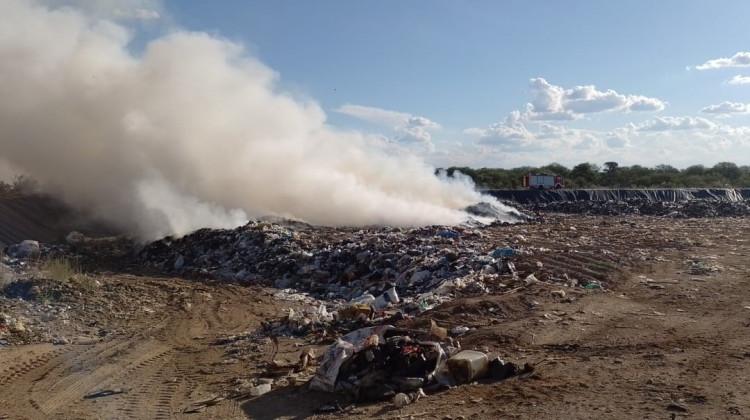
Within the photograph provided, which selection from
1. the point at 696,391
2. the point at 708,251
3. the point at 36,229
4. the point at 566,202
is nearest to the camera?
the point at 696,391

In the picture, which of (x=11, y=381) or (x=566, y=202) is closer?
(x=11, y=381)

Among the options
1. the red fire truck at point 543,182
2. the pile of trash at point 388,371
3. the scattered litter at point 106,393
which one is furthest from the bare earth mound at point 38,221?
the red fire truck at point 543,182

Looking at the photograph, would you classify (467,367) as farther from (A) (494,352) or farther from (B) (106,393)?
(B) (106,393)

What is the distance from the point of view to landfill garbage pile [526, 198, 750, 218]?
97.9ft

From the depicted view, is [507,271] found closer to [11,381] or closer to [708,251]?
[708,251]

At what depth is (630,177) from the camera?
193 feet

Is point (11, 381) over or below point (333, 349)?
below

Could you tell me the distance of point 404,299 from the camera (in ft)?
33.9

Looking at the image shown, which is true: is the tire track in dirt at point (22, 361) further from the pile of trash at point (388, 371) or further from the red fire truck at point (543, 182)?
the red fire truck at point (543, 182)

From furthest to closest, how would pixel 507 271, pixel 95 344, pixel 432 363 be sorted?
pixel 507 271 < pixel 95 344 < pixel 432 363

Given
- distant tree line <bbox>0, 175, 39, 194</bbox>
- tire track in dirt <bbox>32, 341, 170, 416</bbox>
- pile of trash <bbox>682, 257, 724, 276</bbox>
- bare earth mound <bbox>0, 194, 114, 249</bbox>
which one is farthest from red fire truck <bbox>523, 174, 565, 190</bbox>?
tire track in dirt <bbox>32, 341, 170, 416</bbox>

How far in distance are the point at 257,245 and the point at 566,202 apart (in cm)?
2665

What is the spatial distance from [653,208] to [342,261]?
24.3 meters

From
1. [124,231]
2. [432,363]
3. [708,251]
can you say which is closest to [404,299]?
[432,363]
